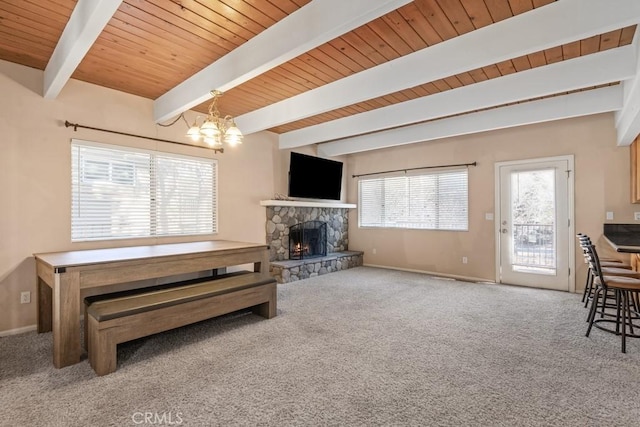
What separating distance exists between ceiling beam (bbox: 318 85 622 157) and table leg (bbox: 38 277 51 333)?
526 centimetres

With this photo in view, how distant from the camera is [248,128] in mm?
4910

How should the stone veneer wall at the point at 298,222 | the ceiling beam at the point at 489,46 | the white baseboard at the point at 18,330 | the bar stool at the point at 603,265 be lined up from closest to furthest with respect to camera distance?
1. the ceiling beam at the point at 489,46
2. the white baseboard at the point at 18,330
3. the bar stool at the point at 603,265
4. the stone veneer wall at the point at 298,222

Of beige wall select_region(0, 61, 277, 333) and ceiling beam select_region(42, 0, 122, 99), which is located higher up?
ceiling beam select_region(42, 0, 122, 99)

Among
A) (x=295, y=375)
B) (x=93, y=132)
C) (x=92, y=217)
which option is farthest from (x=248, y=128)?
(x=295, y=375)

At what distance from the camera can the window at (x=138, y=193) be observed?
3619 millimetres

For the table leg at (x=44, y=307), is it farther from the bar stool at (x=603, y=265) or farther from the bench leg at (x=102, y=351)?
the bar stool at (x=603, y=265)

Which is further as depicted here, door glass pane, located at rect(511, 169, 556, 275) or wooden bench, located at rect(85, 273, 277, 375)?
door glass pane, located at rect(511, 169, 556, 275)

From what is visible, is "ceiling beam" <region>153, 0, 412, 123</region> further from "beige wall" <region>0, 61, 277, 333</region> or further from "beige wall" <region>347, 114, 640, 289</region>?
"beige wall" <region>347, 114, 640, 289</region>

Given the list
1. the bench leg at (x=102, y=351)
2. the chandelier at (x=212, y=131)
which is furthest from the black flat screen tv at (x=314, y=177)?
the bench leg at (x=102, y=351)

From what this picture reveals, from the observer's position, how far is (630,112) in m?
3.34

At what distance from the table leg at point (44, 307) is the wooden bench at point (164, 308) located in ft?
3.44

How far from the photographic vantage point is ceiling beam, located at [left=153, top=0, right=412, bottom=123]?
2027 millimetres

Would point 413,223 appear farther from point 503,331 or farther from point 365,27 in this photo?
point 365,27

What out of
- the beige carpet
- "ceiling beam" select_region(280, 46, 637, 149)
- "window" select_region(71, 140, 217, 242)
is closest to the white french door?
the beige carpet
